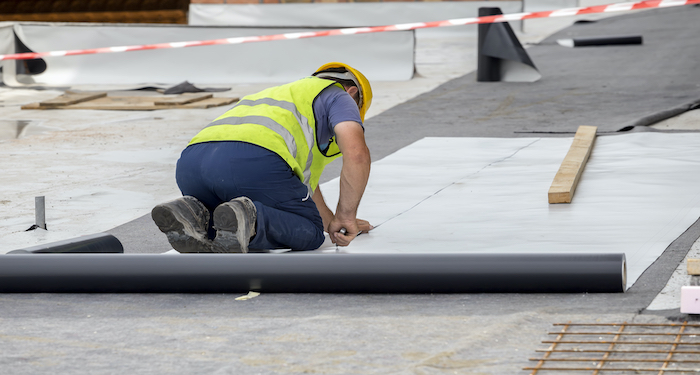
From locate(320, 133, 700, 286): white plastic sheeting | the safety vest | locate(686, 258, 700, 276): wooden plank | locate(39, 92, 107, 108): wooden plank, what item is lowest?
locate(39, 92, 107, 108): wooden plank

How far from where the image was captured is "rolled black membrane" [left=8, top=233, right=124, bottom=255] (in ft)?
11.4

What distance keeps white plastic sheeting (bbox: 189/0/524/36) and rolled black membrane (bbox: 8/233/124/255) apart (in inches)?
574

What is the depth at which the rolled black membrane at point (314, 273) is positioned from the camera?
2934 millimetres

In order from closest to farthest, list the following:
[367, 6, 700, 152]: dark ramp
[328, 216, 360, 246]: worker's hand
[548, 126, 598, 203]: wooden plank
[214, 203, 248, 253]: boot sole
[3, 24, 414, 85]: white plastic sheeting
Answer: [214, 203, 248, 253]: boot sole < [328, 216, 360, 246]: worker's hand < [548, 126, 598, 203]: wooden plank < [367, 6, 700, 152]: dark ramp < [3, 24, 414, 85]: white plastic sheeting

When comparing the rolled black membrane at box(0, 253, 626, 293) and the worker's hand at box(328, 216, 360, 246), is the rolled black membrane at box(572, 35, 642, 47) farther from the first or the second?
the rolled black membrane at box(0, 253, 626, 293)

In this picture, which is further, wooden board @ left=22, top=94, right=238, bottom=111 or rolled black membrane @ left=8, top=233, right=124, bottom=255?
wooden board @ left=22, top=94, right=238, bottom=111

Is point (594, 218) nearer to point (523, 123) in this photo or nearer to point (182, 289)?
point (182, 289)

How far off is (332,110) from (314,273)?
0.84 m

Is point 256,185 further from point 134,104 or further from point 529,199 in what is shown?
point 134,104

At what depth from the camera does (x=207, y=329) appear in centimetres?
277

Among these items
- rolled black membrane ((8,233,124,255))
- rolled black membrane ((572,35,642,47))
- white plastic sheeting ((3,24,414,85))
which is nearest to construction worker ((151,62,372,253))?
rolled black membrane ((8,233,124,255))

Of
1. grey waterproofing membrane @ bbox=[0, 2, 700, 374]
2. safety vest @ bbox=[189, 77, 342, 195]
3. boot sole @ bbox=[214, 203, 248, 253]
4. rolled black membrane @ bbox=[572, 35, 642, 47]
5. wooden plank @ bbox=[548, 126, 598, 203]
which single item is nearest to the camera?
grey waterproofing membrane @ bbox=[0, 2, 700, 374]

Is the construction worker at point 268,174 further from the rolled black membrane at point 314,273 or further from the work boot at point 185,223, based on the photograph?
the rolled black membrane at point 314,273

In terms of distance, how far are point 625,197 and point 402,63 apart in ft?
24.0
